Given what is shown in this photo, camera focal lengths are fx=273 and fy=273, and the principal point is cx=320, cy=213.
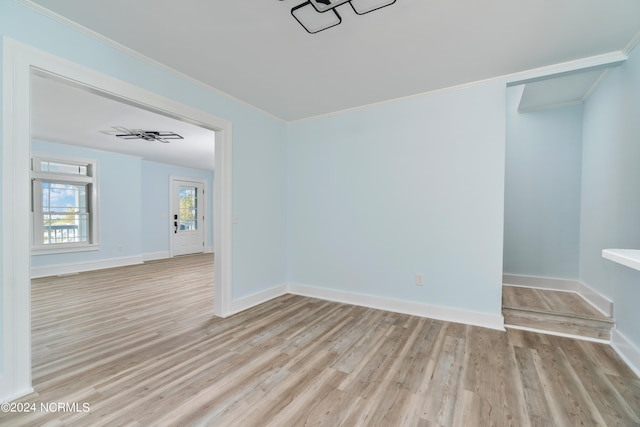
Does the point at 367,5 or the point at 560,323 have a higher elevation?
the point at 367,5

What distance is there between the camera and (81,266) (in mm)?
5699

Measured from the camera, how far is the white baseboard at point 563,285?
113 inches

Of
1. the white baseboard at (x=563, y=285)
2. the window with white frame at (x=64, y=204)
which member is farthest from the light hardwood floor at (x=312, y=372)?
the window with white frame at (x=64, y=204)

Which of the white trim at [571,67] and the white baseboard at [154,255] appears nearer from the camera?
the white trim at [571,67]

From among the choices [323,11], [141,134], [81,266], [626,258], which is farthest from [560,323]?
[81,266]

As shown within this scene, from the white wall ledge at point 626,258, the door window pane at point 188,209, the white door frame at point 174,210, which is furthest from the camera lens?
the door window pane at point 188,209

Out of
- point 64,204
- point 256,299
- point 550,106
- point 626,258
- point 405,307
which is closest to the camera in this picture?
point 626,258

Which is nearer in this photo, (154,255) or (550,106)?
(550,106)

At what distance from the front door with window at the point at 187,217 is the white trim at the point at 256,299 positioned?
5095 millimetres

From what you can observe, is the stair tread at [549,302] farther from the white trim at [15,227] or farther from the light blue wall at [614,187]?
the white trim at [15,227]

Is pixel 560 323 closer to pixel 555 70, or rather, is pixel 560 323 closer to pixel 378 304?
pixel 378 304

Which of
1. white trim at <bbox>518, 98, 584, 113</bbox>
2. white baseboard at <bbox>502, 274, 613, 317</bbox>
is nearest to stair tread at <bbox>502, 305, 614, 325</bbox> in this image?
white baseboard at <bbox>502, 274, 613, 317</bbox>

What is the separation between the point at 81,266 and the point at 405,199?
6.59 m

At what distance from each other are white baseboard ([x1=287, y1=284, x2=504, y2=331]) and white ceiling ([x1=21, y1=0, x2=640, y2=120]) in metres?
2.46
